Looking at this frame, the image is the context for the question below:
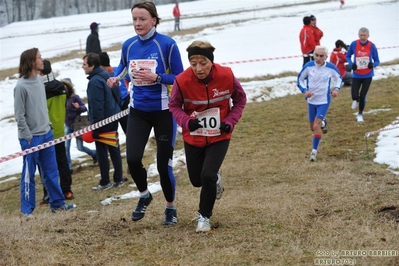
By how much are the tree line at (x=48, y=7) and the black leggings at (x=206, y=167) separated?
6002cm

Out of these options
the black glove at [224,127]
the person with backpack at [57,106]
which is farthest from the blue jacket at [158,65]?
the person with backpack at [57,106]

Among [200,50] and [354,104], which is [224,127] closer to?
[200,50]

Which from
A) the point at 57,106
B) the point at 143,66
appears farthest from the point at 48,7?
the point at 143,66

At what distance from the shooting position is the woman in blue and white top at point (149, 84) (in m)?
5.57

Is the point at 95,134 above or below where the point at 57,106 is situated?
below

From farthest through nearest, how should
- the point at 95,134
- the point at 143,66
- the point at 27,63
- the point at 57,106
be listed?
the point at 95,134, the point at 57,106, the point at 27,63, the point at 143,66

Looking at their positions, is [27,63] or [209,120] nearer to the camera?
[209,120]

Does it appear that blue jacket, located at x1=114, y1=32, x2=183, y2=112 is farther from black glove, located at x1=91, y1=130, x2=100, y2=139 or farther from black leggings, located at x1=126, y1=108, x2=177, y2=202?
black glove, located at x1=91, y1=130, x2=100, y2=139

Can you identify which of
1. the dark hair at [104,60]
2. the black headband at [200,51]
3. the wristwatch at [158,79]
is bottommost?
the dark hair at [104,60]

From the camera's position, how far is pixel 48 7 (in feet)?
214

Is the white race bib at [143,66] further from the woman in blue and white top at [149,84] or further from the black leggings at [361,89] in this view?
the black leggings at [361,89]

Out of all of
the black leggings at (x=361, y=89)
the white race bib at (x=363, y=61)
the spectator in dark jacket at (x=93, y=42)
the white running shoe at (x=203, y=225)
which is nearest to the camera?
the white running shoe at (x=203, y=225)

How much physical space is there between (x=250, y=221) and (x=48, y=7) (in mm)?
64210

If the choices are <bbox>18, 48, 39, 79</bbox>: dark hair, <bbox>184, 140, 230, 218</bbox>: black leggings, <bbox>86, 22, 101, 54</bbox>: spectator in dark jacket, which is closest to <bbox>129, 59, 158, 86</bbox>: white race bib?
<bbox>184, 140, 230, 218</bbox>: black leggings
